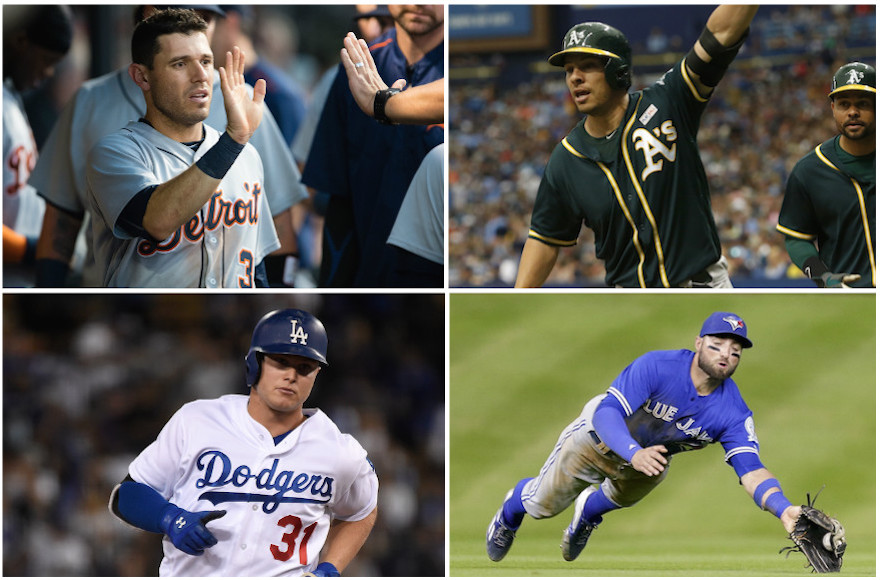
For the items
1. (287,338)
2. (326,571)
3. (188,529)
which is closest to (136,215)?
(287,338)

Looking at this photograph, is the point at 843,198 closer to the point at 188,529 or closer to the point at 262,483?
the point at 262,483

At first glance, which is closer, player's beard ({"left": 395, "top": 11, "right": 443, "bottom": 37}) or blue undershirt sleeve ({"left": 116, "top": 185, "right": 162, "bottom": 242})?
blue undershirt sleeve ({"left": 116, "top": 185, "right": 162, "bottom": 242})

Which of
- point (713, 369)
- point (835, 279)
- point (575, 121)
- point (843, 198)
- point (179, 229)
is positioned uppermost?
point (575, 121)

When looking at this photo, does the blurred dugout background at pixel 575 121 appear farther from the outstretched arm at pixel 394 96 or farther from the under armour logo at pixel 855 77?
the outstretched arm at pixel 394 96

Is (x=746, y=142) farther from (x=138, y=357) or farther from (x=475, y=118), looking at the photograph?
(x=138, y=357)

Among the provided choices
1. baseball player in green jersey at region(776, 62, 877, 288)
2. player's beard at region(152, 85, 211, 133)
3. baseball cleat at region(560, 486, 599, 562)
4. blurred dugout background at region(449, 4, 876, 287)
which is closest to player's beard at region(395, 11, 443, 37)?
player's beard at region(152, 85, 211, 133)

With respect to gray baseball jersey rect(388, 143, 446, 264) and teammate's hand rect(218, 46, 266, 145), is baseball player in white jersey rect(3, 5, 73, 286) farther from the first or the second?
gray baseball jersey rect(388, 143, 446, 264)
